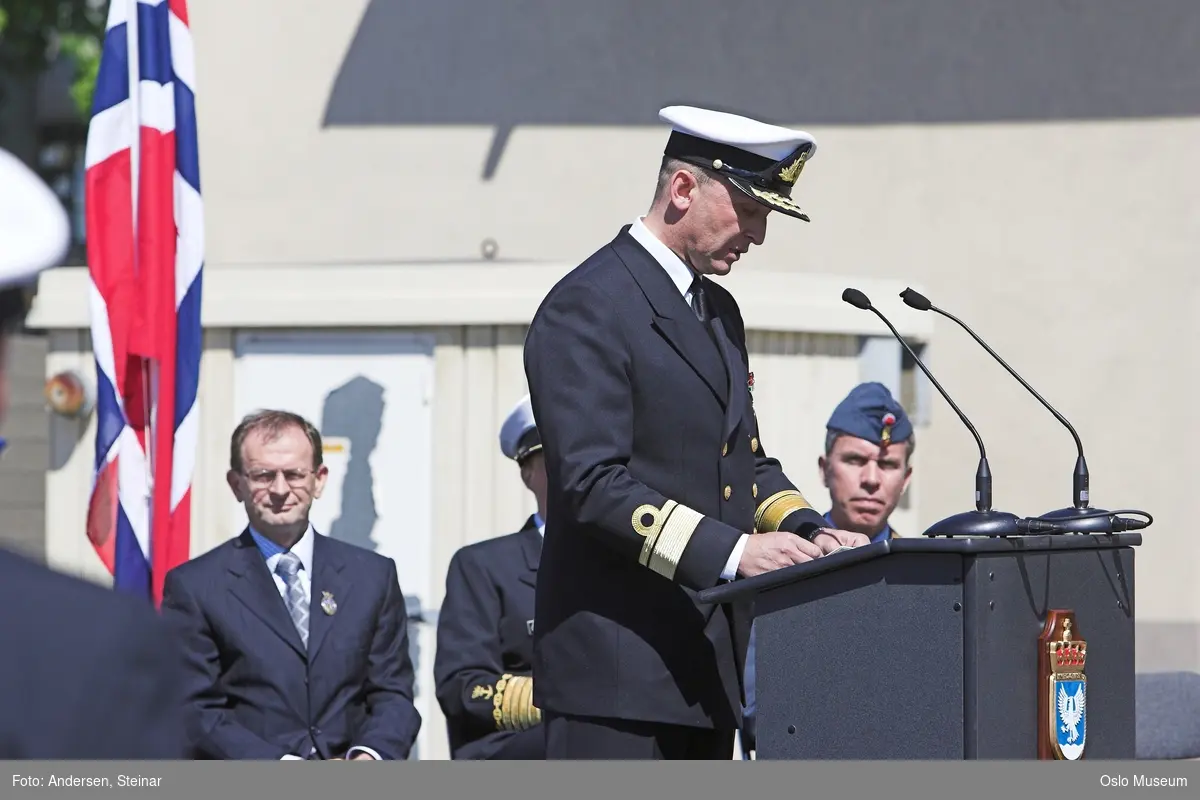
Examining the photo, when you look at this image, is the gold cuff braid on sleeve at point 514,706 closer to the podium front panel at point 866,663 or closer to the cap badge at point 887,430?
the cap badge at point 887,430

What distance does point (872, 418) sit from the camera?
509 cm

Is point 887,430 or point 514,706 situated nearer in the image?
point 514,706

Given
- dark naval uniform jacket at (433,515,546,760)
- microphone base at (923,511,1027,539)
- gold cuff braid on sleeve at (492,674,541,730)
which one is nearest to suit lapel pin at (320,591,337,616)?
dark naval uniform jacket at (433,515,546,760)

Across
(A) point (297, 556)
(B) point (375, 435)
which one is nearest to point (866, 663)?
(A) point (297, 556)

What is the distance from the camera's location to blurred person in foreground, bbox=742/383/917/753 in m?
5.06

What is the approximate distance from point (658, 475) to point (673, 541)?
20 centimetres

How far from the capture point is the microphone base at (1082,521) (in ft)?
9.93

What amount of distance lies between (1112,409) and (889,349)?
1.75 metres

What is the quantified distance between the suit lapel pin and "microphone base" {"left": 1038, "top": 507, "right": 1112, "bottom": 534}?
2.09m

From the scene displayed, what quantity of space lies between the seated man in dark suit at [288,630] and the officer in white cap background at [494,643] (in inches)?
5.1

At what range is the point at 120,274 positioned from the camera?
5059 millimetres

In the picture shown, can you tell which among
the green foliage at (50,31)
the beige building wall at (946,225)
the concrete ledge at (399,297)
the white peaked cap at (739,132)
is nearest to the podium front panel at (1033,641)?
the white peaked cap at (739,132)
